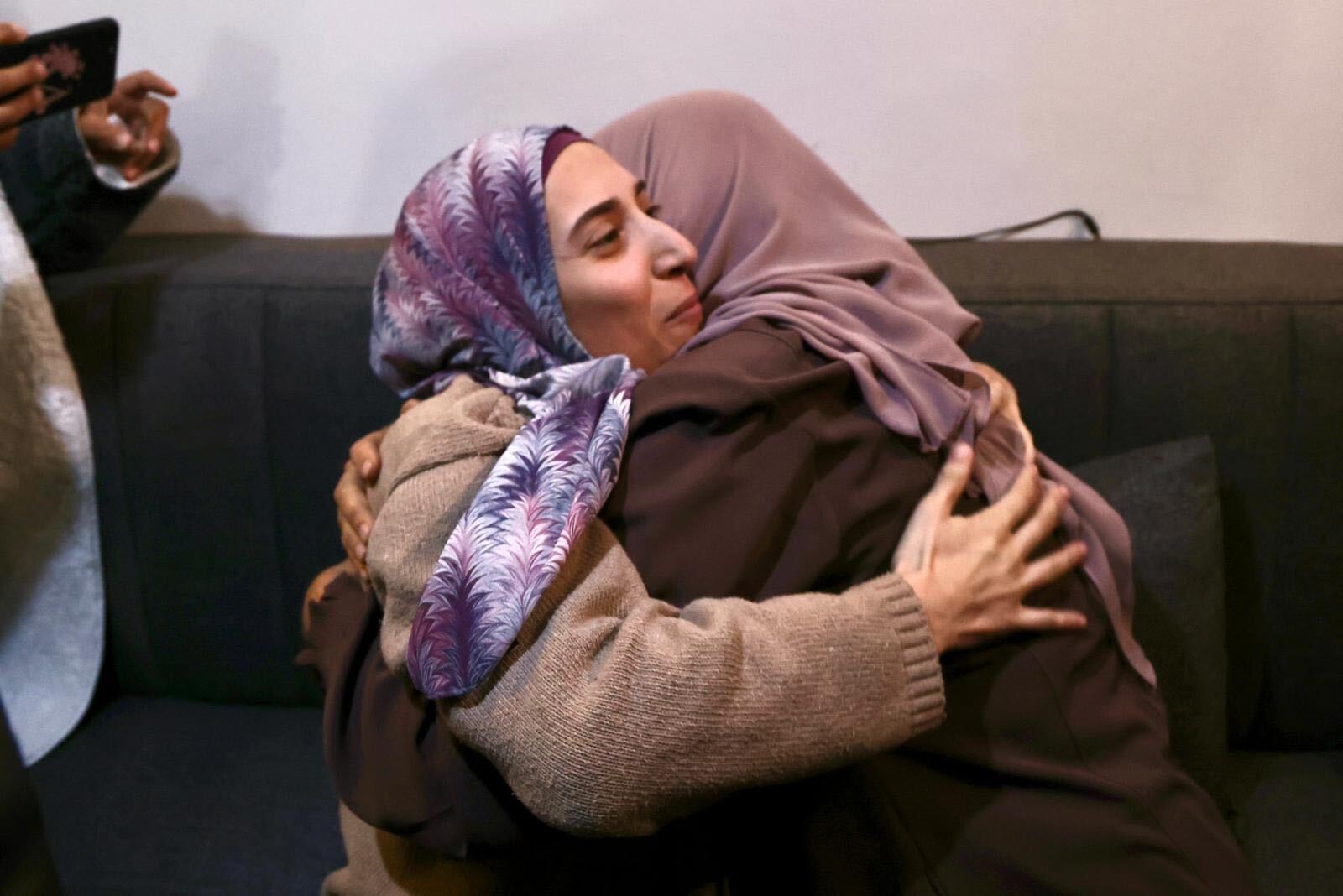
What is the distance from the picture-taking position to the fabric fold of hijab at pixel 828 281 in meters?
1.02

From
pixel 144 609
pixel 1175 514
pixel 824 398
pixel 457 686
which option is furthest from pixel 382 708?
pixel 1175 514

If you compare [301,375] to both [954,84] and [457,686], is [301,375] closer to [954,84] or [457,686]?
[457,686]

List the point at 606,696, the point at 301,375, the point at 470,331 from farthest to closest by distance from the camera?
the point at 301,375 < the point at 470,331 < the point at 606,696

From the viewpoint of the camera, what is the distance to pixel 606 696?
75 centimetres

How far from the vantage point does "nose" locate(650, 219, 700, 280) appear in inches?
43.0

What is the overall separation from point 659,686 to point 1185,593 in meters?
0.73

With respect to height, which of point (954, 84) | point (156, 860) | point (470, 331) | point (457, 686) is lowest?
point (156, 860)

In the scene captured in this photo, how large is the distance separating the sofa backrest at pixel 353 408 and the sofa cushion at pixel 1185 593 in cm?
11

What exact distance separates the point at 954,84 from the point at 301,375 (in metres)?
1.00

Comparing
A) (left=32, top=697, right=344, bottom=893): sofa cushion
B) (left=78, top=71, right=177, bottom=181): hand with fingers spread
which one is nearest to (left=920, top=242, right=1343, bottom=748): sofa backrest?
(left=32, top=697, right=344, bottom=893): sofa cushion

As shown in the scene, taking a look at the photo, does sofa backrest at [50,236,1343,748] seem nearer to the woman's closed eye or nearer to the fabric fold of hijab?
the fabric fold of hijab

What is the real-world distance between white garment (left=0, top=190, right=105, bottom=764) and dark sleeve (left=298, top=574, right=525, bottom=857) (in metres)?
0.65

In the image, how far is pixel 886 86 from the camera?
4.83 ft

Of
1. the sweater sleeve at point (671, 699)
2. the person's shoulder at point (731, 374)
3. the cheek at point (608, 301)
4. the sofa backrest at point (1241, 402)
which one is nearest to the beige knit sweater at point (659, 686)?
the sweater sleeve at point (671, 699)
